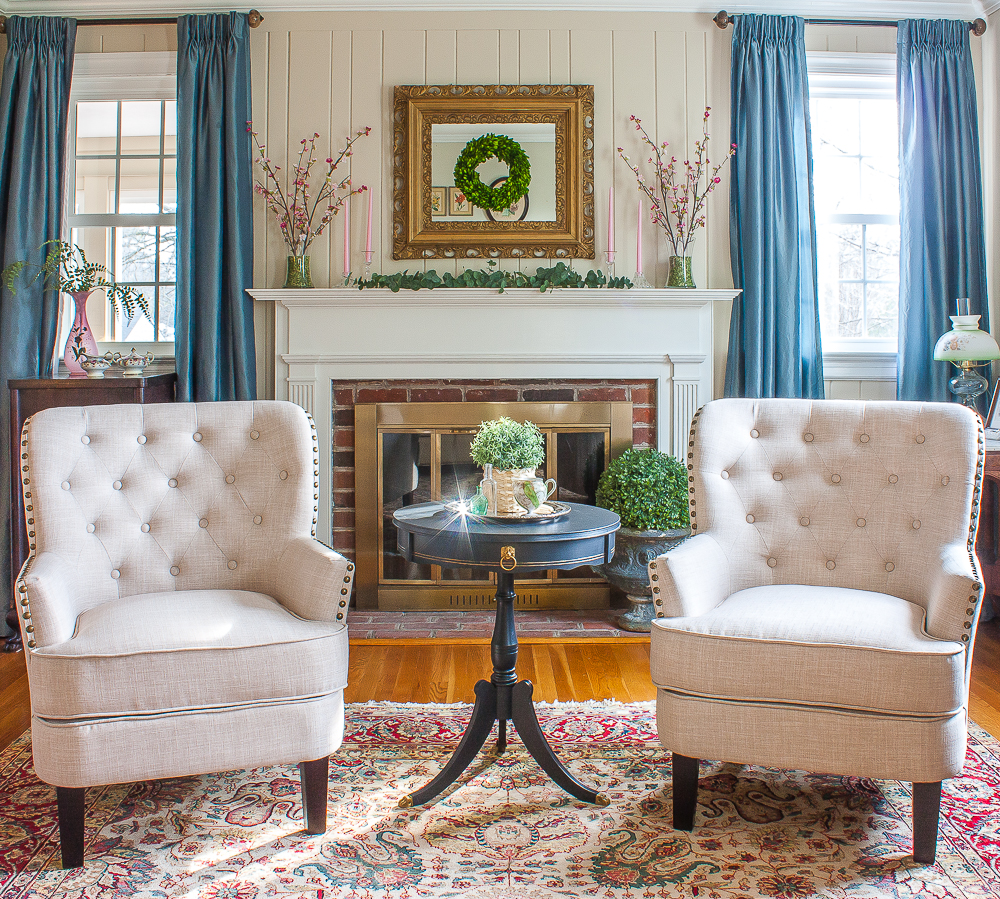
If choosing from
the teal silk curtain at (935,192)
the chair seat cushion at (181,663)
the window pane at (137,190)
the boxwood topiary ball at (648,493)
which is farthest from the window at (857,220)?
the window pane at (137,190)

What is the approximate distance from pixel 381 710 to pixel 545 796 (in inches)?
26.8

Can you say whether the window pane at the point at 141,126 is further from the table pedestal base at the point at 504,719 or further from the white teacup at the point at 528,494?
the table pedestal base at the point at 504,719

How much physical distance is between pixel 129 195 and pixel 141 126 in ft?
1.02

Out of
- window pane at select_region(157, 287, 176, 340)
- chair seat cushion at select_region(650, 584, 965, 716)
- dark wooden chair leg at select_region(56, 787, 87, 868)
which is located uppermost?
window pane at select_region(157, 287, 176, 340)

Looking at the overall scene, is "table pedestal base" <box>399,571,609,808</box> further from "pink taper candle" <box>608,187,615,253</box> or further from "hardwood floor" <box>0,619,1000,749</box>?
"pink taper candle" <box>608,187,615,253</box>

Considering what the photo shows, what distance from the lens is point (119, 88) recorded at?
3.57 metres

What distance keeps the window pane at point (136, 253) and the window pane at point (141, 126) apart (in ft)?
1.17

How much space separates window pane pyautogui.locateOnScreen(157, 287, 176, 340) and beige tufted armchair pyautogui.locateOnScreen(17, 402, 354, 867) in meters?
1.74

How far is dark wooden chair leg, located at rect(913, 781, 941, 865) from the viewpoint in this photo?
160 cm

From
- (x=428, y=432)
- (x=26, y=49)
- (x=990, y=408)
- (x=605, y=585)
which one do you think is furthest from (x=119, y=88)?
(x=990, y=408)

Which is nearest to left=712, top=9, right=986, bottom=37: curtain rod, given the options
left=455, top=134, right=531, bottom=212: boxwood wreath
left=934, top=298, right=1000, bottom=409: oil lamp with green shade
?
left=455, top=134, right=531, bottom=212: boxwood wreath

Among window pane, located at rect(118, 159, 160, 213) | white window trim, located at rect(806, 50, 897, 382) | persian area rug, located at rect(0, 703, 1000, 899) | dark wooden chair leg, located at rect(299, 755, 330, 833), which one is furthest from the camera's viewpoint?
window pane, located at rect(118, 159, 160, 213)

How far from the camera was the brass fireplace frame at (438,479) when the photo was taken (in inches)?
137

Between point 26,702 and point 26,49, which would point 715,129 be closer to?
point 26,49
